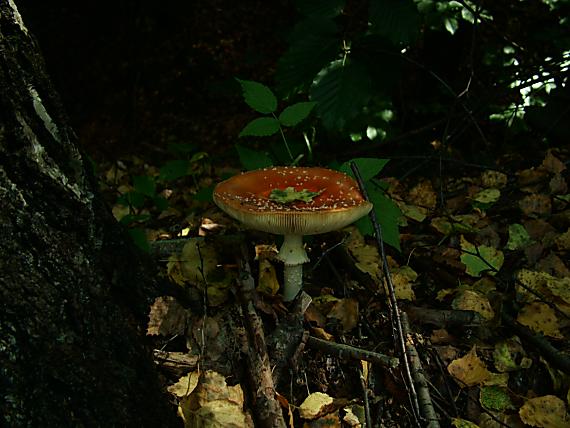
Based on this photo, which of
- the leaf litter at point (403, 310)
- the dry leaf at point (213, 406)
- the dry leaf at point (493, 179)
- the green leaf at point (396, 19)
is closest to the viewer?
the dry leaf at point (213, 406)

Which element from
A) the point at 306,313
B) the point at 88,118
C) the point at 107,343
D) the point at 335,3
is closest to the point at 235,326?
the point at 306,313

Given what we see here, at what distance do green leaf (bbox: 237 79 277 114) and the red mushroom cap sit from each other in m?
0.38

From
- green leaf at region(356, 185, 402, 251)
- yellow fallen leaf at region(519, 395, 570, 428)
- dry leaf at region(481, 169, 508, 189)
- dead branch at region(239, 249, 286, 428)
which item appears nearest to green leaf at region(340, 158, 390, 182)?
green leaf at region(356, 185, 402, 251)

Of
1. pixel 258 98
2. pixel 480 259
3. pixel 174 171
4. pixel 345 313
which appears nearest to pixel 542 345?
pixel 480 259

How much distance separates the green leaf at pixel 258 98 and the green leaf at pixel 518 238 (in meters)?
1.43

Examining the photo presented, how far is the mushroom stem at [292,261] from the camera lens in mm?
2207

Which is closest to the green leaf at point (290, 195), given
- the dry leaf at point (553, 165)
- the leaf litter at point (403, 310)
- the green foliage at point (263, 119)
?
the leaf litter at point (403, 310)

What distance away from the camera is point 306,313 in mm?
2162

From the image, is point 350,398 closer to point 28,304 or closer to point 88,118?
point 28,304

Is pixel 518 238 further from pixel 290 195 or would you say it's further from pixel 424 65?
pixel 424 65

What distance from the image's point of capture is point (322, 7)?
283cm

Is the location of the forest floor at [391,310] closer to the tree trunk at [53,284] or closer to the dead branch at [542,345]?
the dead branch at [542,345]

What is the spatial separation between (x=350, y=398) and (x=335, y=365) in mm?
134

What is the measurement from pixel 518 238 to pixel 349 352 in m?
1.37
